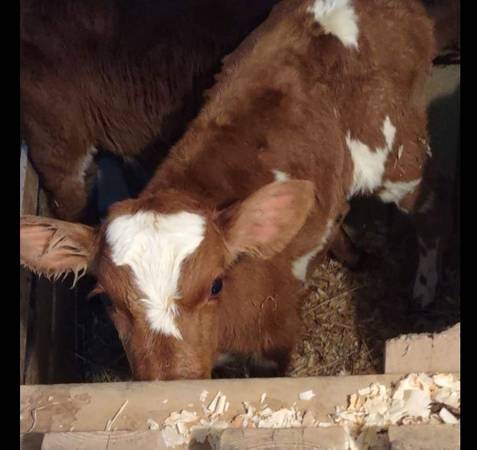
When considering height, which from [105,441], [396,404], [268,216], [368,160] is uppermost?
[368,160]

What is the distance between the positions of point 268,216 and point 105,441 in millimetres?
1180

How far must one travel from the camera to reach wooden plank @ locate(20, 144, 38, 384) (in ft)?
11.5

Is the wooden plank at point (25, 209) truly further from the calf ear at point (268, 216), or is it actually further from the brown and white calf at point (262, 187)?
the calf ear at point (268, 216)

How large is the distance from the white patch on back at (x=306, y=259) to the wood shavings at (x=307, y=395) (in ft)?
4.68

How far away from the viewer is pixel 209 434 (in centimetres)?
199

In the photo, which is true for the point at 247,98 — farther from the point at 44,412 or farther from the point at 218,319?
the point at 44,412

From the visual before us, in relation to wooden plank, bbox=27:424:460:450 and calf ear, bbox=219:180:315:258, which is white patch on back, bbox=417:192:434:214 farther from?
wooden plank, bbox=27:424:460:450

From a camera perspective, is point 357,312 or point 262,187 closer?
point 262,187

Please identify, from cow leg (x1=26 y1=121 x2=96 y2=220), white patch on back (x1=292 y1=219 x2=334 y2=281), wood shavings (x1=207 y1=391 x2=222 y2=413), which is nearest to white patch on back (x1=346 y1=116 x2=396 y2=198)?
white patch on back (x1=292 y1=219 x2=334 y2=281)

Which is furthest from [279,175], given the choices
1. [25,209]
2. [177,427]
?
[25,209]

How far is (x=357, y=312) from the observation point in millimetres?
4340

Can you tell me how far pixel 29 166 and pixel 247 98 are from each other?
179 centimetres

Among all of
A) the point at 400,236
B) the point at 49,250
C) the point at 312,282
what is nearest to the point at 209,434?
the point at 49,250

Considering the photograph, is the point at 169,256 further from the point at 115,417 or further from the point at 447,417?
the point at 447,417
